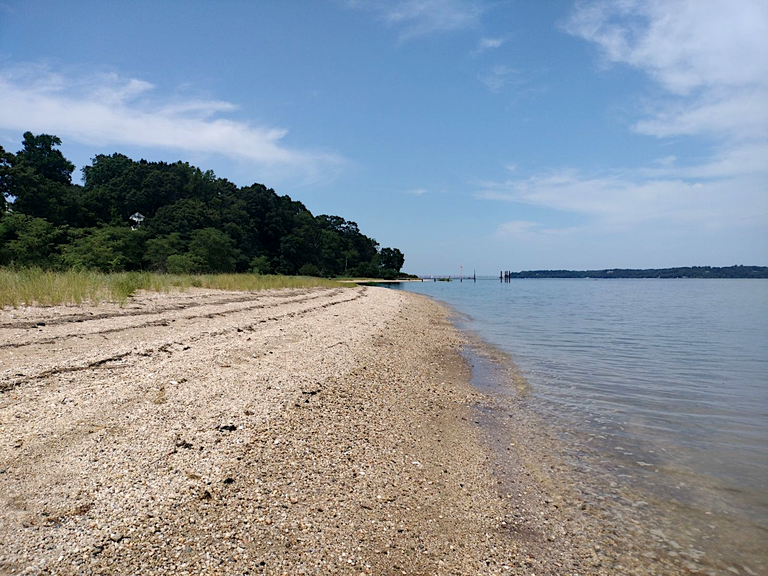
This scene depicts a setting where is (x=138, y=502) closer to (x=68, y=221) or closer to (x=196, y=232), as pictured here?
(x=196, y=232)

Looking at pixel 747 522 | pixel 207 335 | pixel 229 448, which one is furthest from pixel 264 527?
pixel 207 335

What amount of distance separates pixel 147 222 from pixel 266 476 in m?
58.5

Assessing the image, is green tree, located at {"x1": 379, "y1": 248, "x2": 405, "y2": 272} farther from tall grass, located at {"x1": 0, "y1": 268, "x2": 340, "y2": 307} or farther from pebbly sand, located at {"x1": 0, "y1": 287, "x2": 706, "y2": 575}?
pebbly sand, located at {"x1": 0, "y1": 287, "x2": 706, "y2": 575}

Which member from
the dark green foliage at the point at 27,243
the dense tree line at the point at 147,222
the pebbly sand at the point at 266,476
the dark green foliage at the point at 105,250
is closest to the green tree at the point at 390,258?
the dense tree line at the point at 147,222

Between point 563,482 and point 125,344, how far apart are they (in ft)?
24.9

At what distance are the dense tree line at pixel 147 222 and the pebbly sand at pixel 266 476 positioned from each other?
25090mm

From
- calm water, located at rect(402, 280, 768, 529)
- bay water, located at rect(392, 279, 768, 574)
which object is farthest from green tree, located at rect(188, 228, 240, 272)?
bay water, located at rect(392, 279, 768, 574)

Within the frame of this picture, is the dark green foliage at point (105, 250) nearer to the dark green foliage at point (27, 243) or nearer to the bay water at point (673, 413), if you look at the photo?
the dark green foliage at point (27, 243)

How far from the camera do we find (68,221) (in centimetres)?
4500

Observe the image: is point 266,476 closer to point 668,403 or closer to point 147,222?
point 668,403

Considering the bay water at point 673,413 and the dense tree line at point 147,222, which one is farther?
the dense tree line at point 147,222

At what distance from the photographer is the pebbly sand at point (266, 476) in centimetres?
278

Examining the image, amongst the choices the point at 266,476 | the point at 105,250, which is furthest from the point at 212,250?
the point at 266,476

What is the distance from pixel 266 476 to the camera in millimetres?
3678
